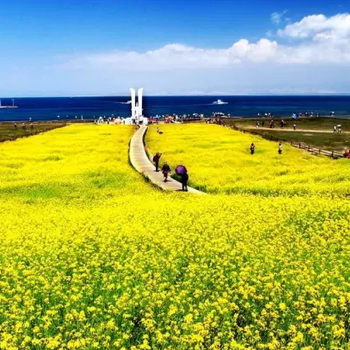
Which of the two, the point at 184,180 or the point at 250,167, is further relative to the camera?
the point at 250,167

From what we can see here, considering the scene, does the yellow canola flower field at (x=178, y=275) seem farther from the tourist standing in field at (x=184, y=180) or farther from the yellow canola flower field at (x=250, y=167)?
the tourist standing in field at (x=184, y=180)

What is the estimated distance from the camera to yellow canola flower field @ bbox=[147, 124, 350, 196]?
29497 millimetres

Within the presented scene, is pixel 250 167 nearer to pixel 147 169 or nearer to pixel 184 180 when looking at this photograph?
pixel 147 169

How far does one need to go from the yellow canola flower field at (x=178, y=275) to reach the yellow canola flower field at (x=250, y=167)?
4.58m

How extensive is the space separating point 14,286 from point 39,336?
326 centimetres

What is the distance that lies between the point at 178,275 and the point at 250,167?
29.6m

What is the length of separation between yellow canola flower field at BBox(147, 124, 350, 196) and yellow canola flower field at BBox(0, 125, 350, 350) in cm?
458

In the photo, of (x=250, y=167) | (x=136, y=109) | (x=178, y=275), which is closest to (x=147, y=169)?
(x=250, y=167)

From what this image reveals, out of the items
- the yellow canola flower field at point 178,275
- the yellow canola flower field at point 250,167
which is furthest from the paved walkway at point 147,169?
the yellow canola flower field at point 178,275

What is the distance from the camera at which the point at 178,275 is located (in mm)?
13969

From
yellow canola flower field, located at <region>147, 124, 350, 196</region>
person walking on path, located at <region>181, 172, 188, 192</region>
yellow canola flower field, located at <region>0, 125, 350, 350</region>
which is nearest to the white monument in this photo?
yellow canola flower field, located at <region>147, 124, 350, 196</region>

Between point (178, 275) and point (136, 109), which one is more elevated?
point (136, 109)

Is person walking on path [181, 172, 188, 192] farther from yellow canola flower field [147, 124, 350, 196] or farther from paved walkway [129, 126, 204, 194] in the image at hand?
yellow canola flower field [147, 124, 350, 196]

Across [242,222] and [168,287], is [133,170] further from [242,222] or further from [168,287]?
[168,287]
